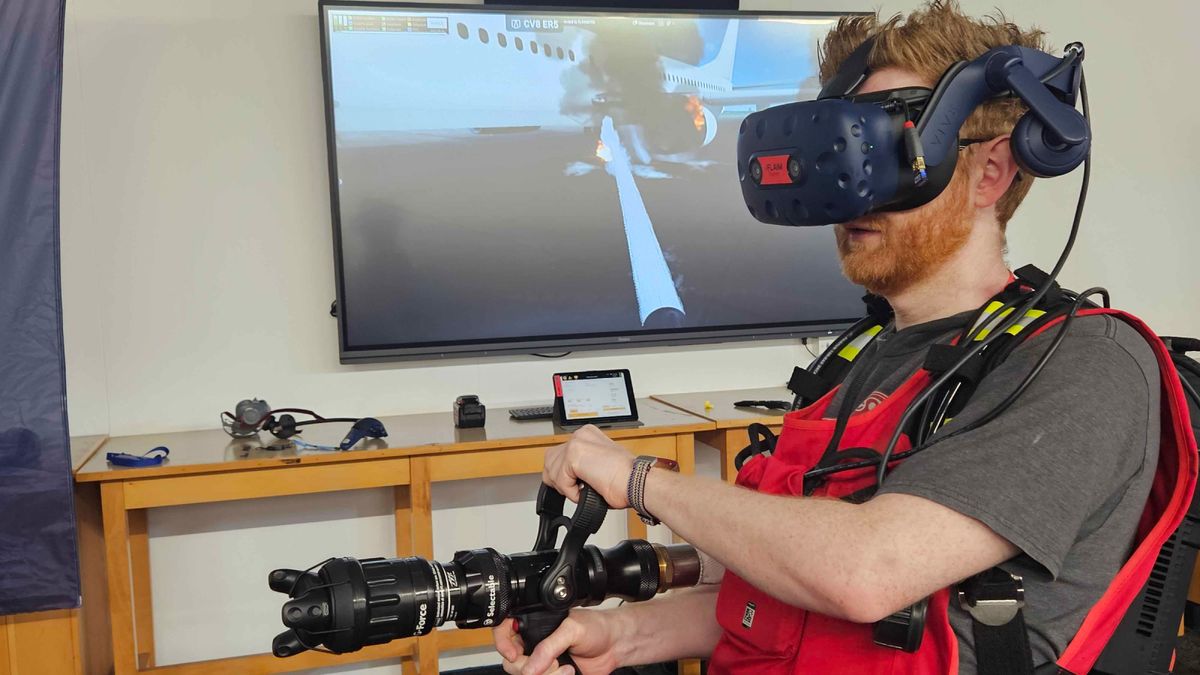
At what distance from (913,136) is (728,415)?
1.90 metres

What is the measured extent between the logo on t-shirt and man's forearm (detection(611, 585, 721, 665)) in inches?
16.4

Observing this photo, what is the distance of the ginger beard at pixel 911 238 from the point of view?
131 cm

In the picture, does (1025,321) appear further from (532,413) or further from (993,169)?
(532,413)

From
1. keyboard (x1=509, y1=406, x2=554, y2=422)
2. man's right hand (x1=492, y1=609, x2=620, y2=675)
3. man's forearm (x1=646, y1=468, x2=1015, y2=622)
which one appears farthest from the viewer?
keyboard (x1=509, y1=406, x2=554, y2=422)

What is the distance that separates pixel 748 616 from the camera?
1.33 meters

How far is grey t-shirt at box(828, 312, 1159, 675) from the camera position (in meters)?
1.03

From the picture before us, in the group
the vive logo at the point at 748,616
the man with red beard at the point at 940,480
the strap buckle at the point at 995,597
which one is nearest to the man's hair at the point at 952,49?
the man with red beard at the point at 940,480

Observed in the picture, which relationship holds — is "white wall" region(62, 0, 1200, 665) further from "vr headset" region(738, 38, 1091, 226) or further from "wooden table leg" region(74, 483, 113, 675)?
"vr headset" region(738, 38, 1091, 226)

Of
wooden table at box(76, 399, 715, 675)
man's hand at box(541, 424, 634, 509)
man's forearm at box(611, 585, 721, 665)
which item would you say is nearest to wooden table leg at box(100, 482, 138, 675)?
wooden table at box(76, 399, 715, 675)

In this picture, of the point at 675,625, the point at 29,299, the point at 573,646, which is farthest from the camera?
the point at 29,299

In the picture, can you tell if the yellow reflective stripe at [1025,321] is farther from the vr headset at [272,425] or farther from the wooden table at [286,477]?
the vr headset at [272,425]

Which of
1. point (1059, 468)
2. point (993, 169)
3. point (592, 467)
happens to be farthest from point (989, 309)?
point (592, 467)

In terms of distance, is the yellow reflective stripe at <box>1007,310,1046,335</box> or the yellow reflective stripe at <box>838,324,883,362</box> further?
the yellow reflective stripe at <box>838,324,883,362</box>

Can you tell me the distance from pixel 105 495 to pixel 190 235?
0.90 metres
